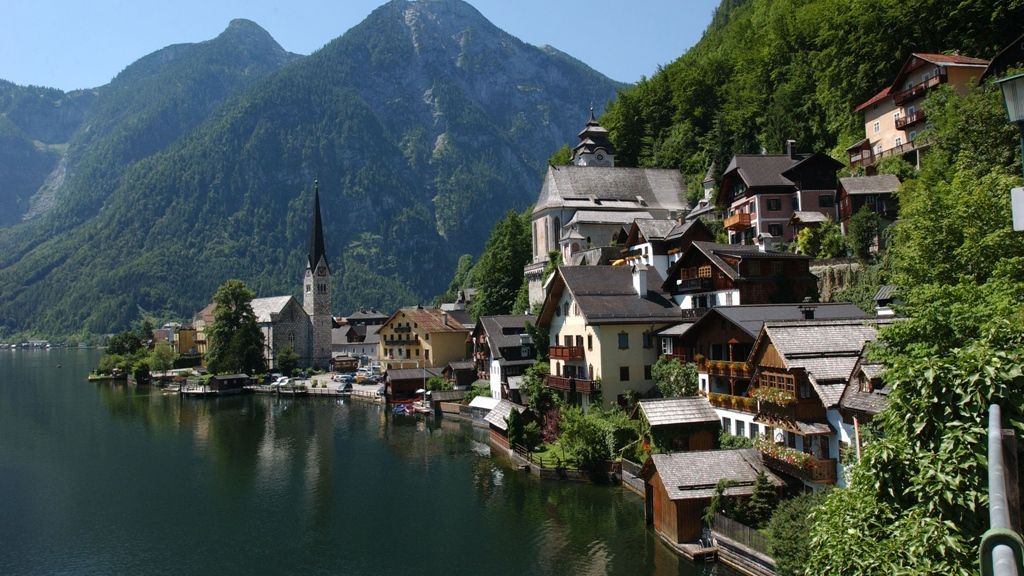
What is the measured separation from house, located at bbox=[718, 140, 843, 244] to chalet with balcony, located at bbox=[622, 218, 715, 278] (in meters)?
3.95

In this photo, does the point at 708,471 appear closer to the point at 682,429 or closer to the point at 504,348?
the point at 682,429

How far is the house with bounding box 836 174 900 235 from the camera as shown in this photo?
45406 mm

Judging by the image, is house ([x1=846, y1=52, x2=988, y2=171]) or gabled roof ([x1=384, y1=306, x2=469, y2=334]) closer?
house ([x1=846, y1=52, x2=988, y2=171])

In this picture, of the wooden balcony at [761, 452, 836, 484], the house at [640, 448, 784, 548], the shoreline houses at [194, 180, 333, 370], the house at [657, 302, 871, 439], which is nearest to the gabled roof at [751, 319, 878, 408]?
the wooden balcony at [761, 452, 836, 484]

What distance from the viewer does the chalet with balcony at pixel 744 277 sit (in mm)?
42094

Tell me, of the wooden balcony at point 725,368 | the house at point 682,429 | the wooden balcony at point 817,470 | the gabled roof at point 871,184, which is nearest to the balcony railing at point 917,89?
the gabled roof at point 871,184

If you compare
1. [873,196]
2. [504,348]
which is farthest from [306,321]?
[873,196]

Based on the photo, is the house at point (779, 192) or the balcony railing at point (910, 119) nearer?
the balcony railing at point (910, 119)

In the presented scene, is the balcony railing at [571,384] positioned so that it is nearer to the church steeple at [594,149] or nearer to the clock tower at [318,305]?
the church steeple at [594,149]

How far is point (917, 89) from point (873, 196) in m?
9.29

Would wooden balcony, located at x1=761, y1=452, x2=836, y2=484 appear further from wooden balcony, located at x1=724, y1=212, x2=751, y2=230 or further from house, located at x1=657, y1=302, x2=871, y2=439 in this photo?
wooden balcony, located at x1=724, y1=212, x2=751, y2=230

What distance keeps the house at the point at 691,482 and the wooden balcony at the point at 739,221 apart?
30394 millimetres

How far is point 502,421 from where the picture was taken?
49.1 meters

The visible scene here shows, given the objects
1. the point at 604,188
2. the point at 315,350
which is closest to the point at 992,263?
the point at 604,188
